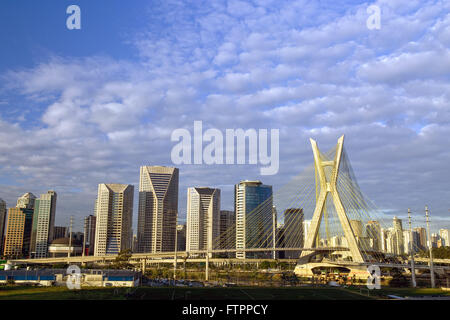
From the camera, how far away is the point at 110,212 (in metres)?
153

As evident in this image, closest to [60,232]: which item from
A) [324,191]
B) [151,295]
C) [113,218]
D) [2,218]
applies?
[2,218]

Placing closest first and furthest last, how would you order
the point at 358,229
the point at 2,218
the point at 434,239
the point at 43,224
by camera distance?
the point at 358,229, the point at 43,224, the point at 2,218, the point at 434,239

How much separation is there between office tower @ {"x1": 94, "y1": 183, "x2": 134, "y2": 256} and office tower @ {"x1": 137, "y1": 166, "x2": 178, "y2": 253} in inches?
288

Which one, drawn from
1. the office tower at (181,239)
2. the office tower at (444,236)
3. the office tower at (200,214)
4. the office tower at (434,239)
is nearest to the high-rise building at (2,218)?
the office tower at (181,239)

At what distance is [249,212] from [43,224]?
82.0 m

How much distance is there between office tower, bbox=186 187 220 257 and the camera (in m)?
165

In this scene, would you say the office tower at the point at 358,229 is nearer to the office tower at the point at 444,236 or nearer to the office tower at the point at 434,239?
the office tower at the point at 444,236

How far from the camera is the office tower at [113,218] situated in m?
149

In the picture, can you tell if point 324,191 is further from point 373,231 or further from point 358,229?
point 358,229

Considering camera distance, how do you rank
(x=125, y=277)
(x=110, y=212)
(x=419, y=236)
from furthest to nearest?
(x=419, y=236) < (x=110, y=212) < (x=125, y=277)

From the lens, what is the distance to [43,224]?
160 meters
